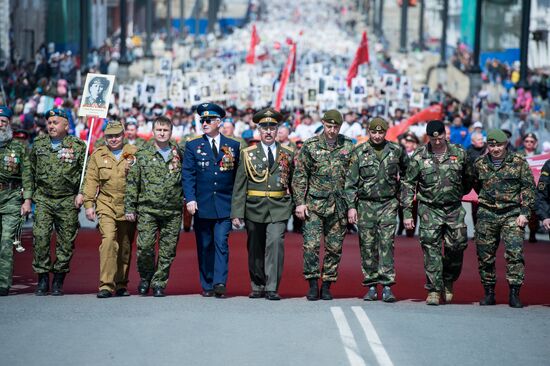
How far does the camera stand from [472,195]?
19.2m

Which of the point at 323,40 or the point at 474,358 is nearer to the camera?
the point at 474,358

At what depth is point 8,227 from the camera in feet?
43.8

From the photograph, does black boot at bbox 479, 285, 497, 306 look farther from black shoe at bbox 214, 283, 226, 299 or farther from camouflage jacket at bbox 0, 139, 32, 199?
camouflage jacket at bbox 0, 139, 32, 199

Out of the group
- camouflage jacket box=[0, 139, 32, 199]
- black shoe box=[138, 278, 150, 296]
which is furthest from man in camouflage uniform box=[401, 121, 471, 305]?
camouflage jacket box=[0, 139, 32, 199]

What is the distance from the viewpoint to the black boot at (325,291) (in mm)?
13070

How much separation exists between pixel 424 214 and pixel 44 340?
4155mm

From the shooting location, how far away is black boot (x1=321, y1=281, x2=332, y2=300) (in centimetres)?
1307

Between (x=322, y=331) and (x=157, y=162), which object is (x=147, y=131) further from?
(x=322, y=331)

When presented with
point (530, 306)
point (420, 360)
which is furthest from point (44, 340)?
point (530, 306)

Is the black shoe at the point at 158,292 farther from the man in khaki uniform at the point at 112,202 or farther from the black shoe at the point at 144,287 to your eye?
the man in khaki uniform at the point at 112,202

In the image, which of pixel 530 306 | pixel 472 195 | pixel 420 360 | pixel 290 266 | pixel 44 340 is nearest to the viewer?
pixel 420 360

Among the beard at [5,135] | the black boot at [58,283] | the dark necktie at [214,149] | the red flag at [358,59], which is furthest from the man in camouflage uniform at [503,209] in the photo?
the red flag at [358,59]

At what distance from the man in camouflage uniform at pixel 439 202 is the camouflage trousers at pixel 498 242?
0.18m

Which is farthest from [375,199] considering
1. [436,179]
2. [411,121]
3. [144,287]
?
[411,121]
